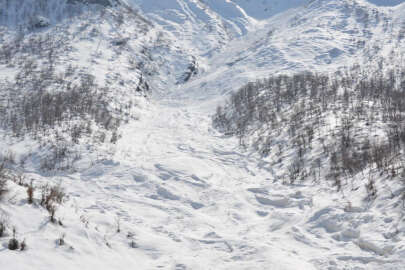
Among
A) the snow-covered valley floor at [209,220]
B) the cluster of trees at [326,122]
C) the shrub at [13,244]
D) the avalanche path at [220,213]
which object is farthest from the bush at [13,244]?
the cluster of trees at [326,122]

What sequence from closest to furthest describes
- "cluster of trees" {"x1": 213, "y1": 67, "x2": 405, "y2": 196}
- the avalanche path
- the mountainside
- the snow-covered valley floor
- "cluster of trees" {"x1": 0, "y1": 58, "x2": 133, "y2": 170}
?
1. the snow-covered valley floor
2. the mountainside
3. the avalanche path
4. "cluster of trees" {"x1": 213, "y1": 67, "x2": 405, "y2": 196}
5. "cluster of trees" {"x1": 0, "y1": 58, "x2": 133, "y2": 170}

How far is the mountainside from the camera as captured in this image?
196 inches

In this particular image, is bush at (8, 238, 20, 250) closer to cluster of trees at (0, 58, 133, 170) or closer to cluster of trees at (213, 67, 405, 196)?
cluster of trees at (213, 67, 405, 196)

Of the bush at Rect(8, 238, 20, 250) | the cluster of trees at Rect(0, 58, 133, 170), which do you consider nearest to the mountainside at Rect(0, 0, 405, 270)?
the bush at Rect(8, 238, 20, 250)

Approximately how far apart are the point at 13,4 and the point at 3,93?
3419 centimetres

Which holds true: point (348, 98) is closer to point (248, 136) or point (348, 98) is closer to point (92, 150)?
point (248, 136)

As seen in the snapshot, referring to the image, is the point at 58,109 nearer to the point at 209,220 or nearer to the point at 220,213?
the point at 220,213

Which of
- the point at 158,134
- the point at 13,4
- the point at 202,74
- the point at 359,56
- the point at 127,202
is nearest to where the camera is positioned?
the point at 127,202

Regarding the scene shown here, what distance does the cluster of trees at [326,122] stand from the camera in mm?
9188

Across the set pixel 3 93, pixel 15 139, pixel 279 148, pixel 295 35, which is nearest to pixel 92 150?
pixel 15 139

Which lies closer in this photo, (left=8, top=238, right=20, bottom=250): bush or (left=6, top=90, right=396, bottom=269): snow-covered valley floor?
(left=8, top=238, right=20, bottom=250): bush

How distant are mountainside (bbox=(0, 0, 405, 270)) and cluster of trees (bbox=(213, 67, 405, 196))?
9 centimetres

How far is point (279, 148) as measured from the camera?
503 inches

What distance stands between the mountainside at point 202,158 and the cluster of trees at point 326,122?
9 cm
